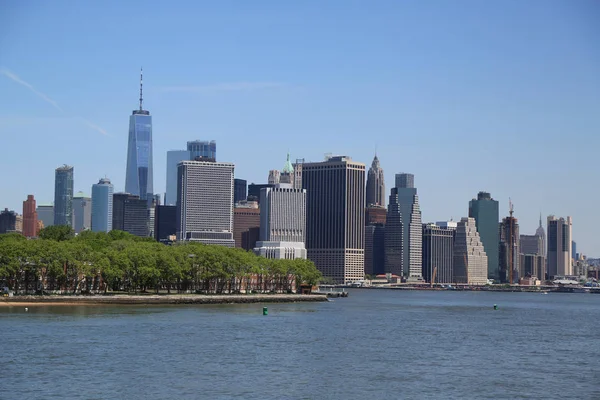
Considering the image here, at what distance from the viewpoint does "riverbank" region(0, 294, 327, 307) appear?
141875mm

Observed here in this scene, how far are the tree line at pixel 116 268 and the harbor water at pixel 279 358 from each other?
22657mm

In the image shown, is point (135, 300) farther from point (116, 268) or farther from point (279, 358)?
point (279, 358)

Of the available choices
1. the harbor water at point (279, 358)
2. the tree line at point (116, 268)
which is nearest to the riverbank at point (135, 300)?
the tree line at point (116, 268)

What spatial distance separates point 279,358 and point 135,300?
7605cm

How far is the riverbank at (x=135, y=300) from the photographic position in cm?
14188

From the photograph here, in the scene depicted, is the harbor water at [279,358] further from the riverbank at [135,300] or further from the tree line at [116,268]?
the tree line at [116,268]

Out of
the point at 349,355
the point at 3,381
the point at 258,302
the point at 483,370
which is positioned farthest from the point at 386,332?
the point at 258,302

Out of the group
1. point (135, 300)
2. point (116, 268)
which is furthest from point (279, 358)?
point (116, 268)

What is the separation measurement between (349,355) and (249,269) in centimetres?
10627

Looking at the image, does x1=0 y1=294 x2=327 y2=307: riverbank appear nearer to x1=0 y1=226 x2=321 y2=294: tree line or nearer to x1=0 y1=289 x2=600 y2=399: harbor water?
x1=0 y1=226 x2=321 y2=294: tree line

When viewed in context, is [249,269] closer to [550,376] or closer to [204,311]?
[204,311]

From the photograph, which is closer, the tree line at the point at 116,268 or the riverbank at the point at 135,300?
the riverbank at the point at 135,300

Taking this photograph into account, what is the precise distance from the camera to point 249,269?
190000mm

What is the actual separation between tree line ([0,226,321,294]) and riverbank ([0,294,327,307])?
486 centimetres
